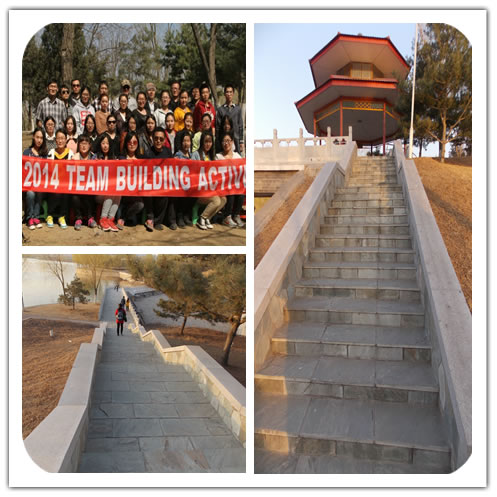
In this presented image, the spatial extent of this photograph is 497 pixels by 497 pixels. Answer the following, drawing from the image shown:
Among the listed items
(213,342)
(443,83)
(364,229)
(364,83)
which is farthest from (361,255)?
(364,83)

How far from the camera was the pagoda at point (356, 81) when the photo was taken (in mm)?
15227

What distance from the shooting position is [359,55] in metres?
15.9

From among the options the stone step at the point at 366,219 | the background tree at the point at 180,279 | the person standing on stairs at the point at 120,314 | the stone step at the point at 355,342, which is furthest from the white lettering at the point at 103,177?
the stone step at the point at 366,219

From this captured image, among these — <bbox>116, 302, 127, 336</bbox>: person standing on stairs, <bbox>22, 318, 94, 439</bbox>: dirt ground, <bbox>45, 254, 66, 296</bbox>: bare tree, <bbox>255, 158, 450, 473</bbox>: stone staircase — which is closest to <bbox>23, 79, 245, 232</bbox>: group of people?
<bbox>45, 254, 66, 296</bbox>: bare tree

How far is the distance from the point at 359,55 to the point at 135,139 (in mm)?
15620

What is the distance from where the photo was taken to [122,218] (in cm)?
276

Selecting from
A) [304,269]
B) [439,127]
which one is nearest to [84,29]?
[304,269]

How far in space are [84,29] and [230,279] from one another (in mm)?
2088

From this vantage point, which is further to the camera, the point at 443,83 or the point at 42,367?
the point at 443,83

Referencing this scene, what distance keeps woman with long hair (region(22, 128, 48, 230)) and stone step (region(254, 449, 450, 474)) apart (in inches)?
82.8

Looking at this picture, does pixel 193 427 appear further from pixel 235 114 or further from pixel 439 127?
pixel 439 127

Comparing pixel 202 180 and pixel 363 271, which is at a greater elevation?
pixel 202 180

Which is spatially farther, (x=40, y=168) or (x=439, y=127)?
(x=439, y=127)

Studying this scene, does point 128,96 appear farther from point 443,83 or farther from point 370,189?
point 443,83
